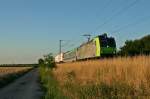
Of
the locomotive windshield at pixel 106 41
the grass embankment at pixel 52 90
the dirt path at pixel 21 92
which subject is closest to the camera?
the grass embankment at pixel 52 90

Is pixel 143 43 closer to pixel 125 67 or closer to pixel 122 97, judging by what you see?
pixel 125 67

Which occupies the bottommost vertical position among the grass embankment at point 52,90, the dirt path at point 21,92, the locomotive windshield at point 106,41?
the dirt path at point 21,92

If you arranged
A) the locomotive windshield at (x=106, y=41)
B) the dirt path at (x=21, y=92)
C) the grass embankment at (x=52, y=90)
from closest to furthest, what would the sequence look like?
the grass embankment at (x=52, y=90) → the dirt path at (x=21, y=92) → the locomotive windshield at (x=106, y=41)

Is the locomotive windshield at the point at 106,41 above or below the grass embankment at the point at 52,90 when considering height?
above

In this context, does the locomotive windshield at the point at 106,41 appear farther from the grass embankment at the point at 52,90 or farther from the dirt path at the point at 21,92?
the dirt path at the point at 21,92

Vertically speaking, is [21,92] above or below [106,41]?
below

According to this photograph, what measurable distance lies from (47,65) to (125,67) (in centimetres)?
5251

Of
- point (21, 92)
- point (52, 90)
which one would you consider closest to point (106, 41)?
point (21, 92)

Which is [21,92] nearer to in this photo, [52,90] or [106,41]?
A: [52,90]

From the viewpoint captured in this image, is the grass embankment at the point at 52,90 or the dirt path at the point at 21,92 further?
the dirt path at the point at 21,92

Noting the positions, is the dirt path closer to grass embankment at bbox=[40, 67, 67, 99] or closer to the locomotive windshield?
grass embankment at bbox=[40, 67, 67, 99]

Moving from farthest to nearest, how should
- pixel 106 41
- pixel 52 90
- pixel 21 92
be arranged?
pixel 106 41, pixel 21 92, pixel 52 90

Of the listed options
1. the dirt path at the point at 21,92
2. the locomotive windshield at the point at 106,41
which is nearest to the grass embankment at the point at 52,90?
the dirt path at the point at 21,92

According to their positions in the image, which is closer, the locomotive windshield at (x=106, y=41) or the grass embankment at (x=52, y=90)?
the grass embankment at (x=52, y=90)
